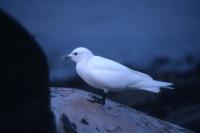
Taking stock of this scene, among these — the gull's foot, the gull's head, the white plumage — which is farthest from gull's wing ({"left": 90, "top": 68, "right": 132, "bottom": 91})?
the gull's foot

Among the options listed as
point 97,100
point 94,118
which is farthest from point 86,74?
point 94,118

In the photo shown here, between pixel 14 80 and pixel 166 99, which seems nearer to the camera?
pixel 14 80

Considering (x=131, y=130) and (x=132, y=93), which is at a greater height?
(x=132, y=93)

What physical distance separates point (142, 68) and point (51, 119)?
5.21 m

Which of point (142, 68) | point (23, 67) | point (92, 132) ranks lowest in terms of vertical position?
point (92, 132)

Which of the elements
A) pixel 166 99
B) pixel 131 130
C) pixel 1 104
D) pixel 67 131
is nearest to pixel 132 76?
pixel 131 130

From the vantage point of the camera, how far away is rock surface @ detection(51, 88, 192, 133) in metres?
3.17

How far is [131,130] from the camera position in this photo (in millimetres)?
3344

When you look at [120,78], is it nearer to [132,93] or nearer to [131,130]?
[131,130]

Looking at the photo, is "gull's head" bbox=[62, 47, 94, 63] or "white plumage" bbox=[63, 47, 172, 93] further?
"gull's head" bbox=[62, 47, 94, 63]

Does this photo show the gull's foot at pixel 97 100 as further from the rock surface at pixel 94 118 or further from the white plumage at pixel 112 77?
the white plumage at pixel 112 77

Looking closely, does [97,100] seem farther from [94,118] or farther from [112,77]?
[112,77]

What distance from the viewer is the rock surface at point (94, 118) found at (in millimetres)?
3168

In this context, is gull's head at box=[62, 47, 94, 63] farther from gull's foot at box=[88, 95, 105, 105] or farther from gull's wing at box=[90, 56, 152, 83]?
gull's foot at box=[88, 95, 105, 105]
